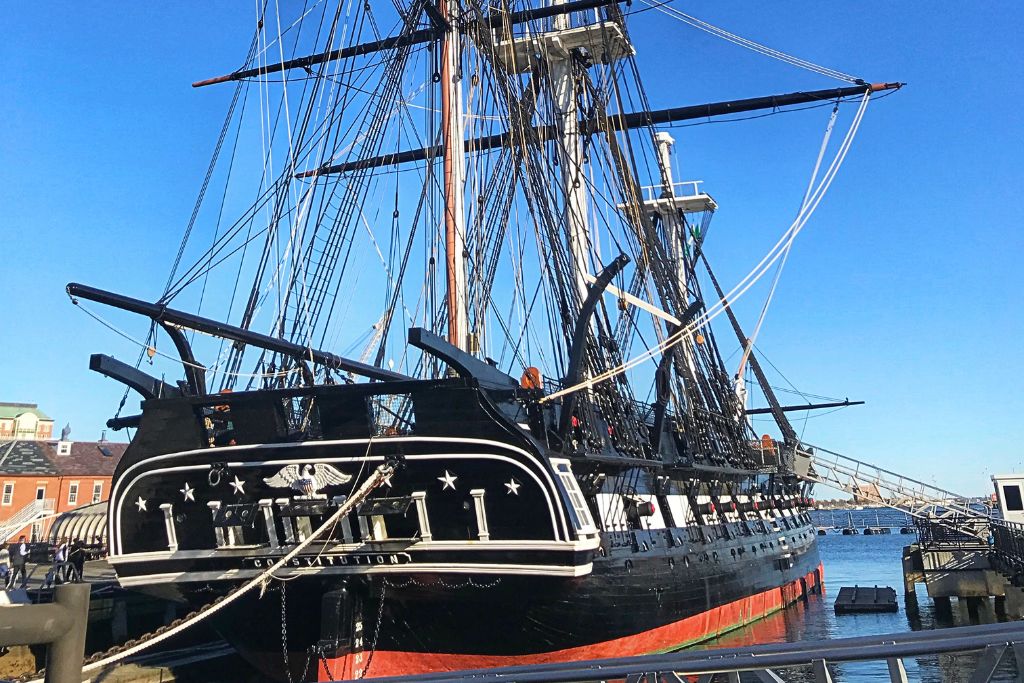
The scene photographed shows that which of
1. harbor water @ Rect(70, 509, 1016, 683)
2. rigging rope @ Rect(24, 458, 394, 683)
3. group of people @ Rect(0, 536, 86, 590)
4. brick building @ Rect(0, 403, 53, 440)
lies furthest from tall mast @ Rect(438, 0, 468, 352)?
brick building @ Rect(0, 403, 53, 440)

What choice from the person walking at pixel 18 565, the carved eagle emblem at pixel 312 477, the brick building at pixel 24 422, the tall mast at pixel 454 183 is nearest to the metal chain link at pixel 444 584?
the carved eagle emblem at pixel 312 477

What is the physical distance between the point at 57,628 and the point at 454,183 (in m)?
14.8

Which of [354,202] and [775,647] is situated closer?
[775,647]

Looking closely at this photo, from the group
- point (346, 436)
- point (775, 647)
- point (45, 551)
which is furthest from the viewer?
point (45, 551)

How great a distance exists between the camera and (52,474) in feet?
136

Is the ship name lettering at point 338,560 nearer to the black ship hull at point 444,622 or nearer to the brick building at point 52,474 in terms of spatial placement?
the black ship hull at point 444,622

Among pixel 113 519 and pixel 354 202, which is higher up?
pixel 354 202

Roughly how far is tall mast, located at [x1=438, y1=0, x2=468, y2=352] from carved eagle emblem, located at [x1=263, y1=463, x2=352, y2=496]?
14.1ft

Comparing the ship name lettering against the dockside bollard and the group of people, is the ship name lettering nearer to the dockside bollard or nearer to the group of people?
the dockside bollard

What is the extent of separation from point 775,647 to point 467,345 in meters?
11.5

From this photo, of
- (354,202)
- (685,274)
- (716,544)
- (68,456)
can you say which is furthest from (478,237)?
(68,456)

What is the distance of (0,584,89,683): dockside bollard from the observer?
2268 millimetres

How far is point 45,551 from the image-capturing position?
2223cm

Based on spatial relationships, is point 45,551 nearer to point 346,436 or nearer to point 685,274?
point 346,436
